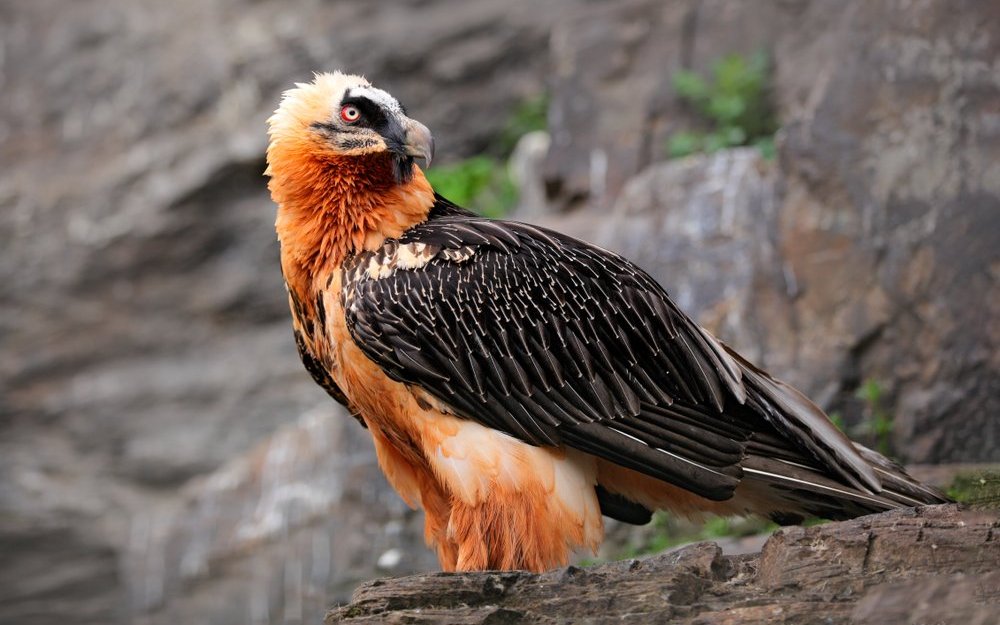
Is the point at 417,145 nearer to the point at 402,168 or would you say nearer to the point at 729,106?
the point at 402,168

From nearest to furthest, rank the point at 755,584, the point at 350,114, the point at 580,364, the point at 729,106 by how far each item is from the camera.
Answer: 1. the point at 755,584
2. the point at 580,364
3. the point at 350,114
4. the point at 729,106

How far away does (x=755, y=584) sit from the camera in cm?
455

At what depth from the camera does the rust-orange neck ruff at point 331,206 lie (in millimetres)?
5898

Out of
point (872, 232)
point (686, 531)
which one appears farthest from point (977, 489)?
point (872, 232)

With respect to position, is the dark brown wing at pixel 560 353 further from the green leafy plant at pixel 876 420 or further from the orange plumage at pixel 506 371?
the green leafy plant at pixel 876 420

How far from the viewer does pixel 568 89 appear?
12.1 m

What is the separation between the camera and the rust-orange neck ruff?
590cm

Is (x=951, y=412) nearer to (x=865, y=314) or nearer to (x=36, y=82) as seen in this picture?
(x=865, y=314)

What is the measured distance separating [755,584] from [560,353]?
1.69 m

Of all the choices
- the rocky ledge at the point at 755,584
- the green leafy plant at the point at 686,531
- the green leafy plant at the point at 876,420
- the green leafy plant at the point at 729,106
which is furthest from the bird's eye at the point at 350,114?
the green leafy plant at the point at 729,106

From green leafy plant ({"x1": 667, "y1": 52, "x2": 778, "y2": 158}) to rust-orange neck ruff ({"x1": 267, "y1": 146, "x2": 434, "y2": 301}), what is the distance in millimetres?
5667

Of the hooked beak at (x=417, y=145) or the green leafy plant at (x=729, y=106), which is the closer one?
the hooked beak at (x=417, y=145)

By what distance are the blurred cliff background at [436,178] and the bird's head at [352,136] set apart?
3814 millimetres

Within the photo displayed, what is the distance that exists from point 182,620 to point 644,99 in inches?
257
